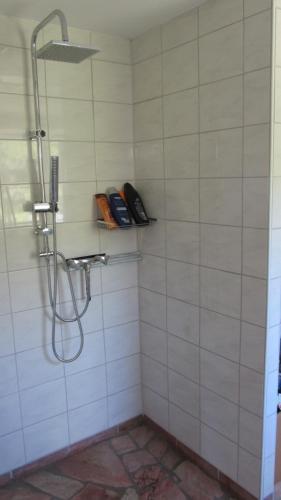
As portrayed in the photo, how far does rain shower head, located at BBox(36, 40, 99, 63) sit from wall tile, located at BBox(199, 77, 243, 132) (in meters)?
0.58

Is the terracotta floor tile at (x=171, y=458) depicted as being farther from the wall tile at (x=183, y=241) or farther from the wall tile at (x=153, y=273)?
the wall tile at (x=183, y=241)

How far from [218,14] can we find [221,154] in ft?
1.94

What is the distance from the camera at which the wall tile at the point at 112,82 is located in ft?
7.23

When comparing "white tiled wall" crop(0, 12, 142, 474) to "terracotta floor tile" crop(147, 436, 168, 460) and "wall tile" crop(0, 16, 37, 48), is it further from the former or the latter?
"terracotta floor tile" crop(147, 436, 168, 460)

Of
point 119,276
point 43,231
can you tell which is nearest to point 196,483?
point 119,276

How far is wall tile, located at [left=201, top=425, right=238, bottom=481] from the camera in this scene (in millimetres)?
2031

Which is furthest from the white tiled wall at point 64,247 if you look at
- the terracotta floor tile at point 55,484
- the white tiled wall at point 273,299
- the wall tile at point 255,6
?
the white tiled wall at point 273,299

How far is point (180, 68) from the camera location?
6.61ft

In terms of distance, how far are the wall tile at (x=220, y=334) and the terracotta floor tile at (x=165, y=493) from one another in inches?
28.6

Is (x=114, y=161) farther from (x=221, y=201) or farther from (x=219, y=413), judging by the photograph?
(x=219, y=413)

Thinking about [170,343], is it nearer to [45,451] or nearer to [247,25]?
[45,451]

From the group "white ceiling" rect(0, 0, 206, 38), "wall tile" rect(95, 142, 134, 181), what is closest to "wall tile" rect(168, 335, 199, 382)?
"wall tile" rect(95, 142, 134, 181)

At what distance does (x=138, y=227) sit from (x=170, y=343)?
69cm

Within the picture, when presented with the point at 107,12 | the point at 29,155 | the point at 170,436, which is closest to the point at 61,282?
the point at 29,155
